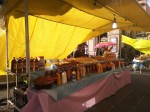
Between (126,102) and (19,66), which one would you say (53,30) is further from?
(126,102)

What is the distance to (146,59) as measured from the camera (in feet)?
40.6

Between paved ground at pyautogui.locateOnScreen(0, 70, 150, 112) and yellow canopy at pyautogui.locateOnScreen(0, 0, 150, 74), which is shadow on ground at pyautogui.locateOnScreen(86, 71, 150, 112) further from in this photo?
yellow canopy at pyautogui.locateOnScreen(0, 0, 150, 74)

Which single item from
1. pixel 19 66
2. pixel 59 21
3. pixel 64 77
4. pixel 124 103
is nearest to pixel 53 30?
pixel 59 21

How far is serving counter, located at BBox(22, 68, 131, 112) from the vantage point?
2969 mm

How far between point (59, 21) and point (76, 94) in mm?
2689

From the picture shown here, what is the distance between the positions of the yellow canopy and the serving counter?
1.75 metres

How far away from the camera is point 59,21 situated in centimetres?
564

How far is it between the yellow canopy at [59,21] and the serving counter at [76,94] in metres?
1.75

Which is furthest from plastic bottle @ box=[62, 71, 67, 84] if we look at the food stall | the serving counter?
the food stall

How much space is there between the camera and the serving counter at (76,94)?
9.74 feet

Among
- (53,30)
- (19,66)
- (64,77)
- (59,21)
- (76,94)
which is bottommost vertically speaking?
(76,94)

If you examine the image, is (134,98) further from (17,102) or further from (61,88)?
(17,102)

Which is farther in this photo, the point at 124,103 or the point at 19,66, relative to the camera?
the point at 124,103

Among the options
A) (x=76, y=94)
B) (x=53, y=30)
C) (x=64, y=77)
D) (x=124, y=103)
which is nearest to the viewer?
(x=64, y=77)
